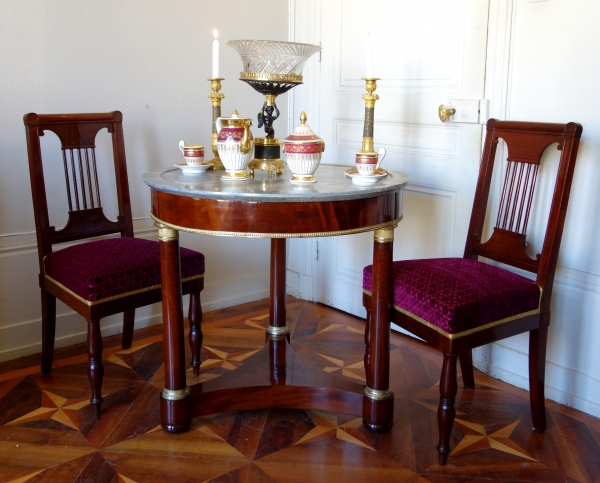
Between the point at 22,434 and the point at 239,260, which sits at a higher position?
the point at 239,260

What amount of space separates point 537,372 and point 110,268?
148cm

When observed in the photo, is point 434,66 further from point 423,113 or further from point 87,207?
point 87,207

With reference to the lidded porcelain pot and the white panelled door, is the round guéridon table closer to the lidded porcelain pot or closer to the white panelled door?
the lidded porcelain pot

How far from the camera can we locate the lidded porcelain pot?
1877 millimetres

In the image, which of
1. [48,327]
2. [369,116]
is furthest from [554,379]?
[48,327]

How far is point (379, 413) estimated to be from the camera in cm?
204

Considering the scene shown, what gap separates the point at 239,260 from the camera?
334 centimetres

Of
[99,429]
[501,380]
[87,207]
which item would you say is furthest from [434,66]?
[99,429]

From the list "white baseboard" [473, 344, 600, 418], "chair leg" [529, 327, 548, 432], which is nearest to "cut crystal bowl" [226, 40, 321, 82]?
"chair leg" [529, 327, 548, 432]

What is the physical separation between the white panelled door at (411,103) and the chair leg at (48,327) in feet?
4.73

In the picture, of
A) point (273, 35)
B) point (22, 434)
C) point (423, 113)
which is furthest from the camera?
point (273, 35)

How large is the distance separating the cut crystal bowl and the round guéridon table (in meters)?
0.33

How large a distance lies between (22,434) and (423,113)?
2.00 meters

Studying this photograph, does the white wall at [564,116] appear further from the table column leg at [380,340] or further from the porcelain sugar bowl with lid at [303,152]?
the porcelain sugar bowl with lid at [303,152]
